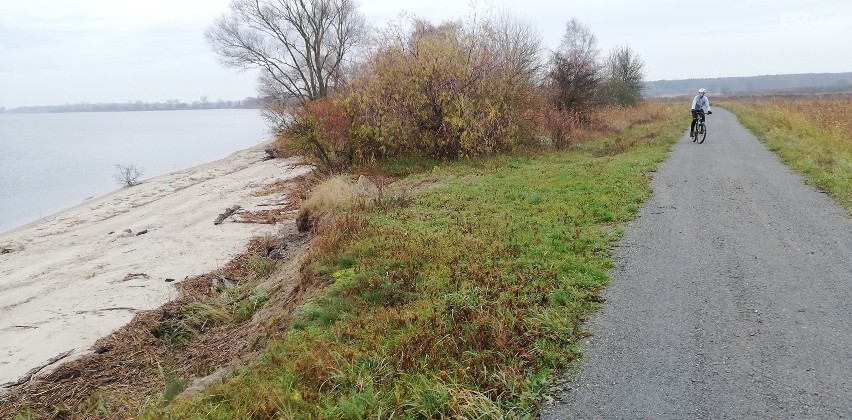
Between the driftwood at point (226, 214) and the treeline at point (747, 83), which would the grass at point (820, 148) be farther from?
the treeline at point (747, 83)

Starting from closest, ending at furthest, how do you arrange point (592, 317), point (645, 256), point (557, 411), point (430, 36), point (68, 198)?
point (557, 411) < point (592, 317) < point (645, 256) < point (430, 36) < point (68, 198)

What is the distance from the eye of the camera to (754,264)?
19.2ft

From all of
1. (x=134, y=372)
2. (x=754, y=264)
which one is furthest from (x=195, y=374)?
(x=754, y=264)

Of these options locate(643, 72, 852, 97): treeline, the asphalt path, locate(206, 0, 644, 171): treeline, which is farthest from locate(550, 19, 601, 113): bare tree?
locate(643, 72, 852, 97): treeline

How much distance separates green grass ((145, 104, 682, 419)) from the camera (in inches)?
149

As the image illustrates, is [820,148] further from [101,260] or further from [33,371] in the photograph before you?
[101,260]

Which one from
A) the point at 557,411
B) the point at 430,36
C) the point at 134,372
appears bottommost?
the point at 134,372

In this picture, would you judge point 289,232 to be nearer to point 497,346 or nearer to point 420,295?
point 420,295

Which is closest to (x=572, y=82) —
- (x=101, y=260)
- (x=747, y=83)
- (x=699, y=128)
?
(x=699, y=128)

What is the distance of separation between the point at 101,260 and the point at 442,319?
34.4 feet

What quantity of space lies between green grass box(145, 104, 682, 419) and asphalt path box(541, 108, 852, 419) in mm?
301

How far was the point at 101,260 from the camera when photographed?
1199 centimetres

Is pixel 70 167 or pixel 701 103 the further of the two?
pixel 70 167

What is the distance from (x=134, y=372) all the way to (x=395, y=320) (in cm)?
364
